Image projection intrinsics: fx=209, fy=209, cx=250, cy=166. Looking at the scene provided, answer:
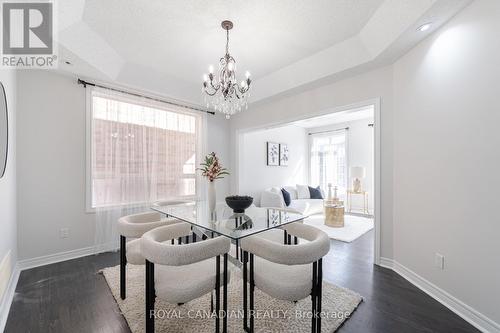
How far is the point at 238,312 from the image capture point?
1.77 m

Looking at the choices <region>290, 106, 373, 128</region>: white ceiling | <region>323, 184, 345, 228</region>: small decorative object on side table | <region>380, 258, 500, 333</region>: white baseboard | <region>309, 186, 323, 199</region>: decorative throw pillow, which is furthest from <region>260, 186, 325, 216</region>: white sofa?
<region>380, 258, 500, 333</region>: white baseboard

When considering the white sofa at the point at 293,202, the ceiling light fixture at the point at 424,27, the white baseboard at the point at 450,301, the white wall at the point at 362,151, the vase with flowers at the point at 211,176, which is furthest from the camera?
the white wall at the point at 362,151

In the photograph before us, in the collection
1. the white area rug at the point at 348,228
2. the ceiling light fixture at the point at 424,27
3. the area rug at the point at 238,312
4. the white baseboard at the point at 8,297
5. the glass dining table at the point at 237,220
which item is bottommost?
the white area rug at the point at 348,228

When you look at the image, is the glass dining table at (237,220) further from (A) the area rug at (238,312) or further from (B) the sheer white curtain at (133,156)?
(B) the sheer white curtain at (133,156)

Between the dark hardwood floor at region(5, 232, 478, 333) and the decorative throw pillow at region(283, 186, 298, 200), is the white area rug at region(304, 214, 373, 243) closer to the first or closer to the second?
the decorative throw pillow at region(283, 186, 298, 200)

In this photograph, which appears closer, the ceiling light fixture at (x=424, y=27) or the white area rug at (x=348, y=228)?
the ceiling light fixture at (x=424, y=27)

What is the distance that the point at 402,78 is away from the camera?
8.07 feet

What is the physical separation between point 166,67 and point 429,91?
11.2 feet

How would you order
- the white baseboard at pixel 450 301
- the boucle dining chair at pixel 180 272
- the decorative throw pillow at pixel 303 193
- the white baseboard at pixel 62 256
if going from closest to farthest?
1. the boucle dining chair at pixel 180 272
2. the white baseboard at pixel 450 301
3. the white baseboard at pixel 62 256
4. the decorative throw pillow at pixel 303 193

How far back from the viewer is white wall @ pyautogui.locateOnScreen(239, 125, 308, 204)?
16.6 feet

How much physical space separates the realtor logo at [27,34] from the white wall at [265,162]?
3327 millimetres

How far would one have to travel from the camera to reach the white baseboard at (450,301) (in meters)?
1.57

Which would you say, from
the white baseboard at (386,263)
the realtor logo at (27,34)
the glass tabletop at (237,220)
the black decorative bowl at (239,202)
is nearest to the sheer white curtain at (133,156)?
the realtor logo at (27,34)

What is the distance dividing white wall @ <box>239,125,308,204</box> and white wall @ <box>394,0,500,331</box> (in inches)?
119
